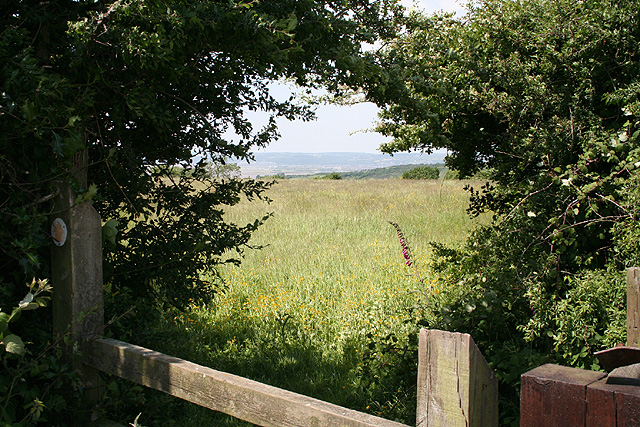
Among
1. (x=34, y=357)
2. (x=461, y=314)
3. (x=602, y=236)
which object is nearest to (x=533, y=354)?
(x=461, y=314)

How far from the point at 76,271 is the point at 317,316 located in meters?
3.99

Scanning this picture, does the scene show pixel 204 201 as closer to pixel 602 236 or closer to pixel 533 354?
pixel 533 354

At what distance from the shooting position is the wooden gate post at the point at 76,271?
2479 mm

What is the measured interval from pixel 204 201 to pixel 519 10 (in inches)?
128

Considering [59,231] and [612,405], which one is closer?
[612,405]

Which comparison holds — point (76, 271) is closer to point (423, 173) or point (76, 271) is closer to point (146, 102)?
point (146, 102)

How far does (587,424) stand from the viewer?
1.02 metres

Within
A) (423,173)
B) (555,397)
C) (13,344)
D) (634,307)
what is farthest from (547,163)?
(423,173)

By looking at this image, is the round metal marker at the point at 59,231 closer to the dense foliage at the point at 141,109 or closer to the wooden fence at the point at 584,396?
the dense foliage at the point at 141,109

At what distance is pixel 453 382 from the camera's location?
1.25m

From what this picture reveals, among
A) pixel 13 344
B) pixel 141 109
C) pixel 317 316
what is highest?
pixel 141 109

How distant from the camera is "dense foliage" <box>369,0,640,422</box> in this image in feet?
12.0

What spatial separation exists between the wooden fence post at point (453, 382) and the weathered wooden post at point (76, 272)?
5.91 ft

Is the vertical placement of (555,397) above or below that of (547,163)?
below
